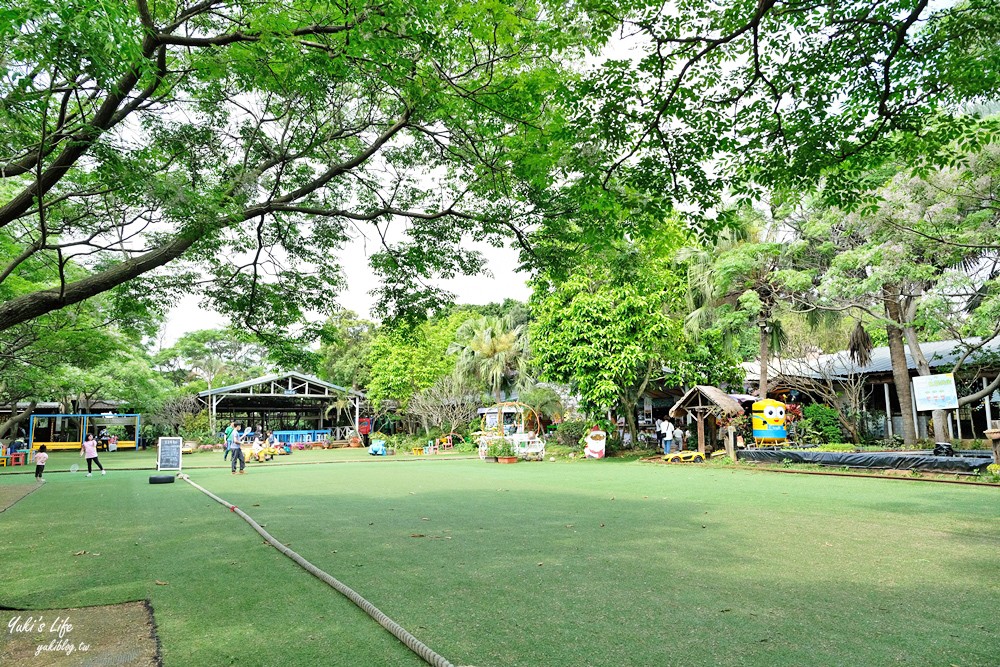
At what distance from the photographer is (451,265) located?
9.10 meters

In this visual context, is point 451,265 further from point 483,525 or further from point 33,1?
point 33,1

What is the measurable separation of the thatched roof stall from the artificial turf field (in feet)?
25.4

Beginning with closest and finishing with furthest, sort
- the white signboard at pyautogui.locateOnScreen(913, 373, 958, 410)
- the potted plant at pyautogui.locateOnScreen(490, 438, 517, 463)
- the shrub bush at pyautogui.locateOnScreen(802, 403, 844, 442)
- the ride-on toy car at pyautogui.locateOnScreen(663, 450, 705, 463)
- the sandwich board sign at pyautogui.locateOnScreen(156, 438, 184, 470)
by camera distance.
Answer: the white signboard at pyautogui.locateOnScreen(913, 373, 958, 410), the sandwich board sign at pyautogui.locateOnScreen(156, 438, 184, 470), the ride-on toy car at pyautogui.locateOnScreen(663, 450, 705, 463), the shrub bush at pyautogui.locateOnScreen(802, 403, 844, 442), the potted plant at pyautogui.locateOnScreen(490, 438, 517, 463)

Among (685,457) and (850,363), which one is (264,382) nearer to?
(685,457)

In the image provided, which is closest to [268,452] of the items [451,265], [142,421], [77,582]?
[142,421]

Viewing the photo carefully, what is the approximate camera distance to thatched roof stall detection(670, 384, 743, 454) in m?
18.0

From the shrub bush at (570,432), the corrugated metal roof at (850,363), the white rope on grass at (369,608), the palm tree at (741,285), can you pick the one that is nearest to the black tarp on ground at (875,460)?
the palm tree at (741,285)

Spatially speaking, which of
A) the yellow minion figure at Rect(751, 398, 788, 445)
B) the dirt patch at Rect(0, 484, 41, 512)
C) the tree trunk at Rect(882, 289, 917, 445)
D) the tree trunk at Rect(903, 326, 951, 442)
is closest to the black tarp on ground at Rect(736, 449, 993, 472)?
the yellow minion figure at Rect(751, 398, 788, 445)

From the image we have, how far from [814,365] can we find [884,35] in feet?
64.8

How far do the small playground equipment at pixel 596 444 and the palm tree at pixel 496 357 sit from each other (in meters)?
8.13

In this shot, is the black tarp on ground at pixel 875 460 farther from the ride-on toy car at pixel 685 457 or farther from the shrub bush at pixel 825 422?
the shrub bush at pixel 825 422

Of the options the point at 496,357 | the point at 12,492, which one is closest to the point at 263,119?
the point at 12,492

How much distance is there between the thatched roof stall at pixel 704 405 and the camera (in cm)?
1798

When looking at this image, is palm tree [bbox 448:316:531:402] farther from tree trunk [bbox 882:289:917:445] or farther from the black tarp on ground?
tree trunk [bbox 882:289:917:445]
